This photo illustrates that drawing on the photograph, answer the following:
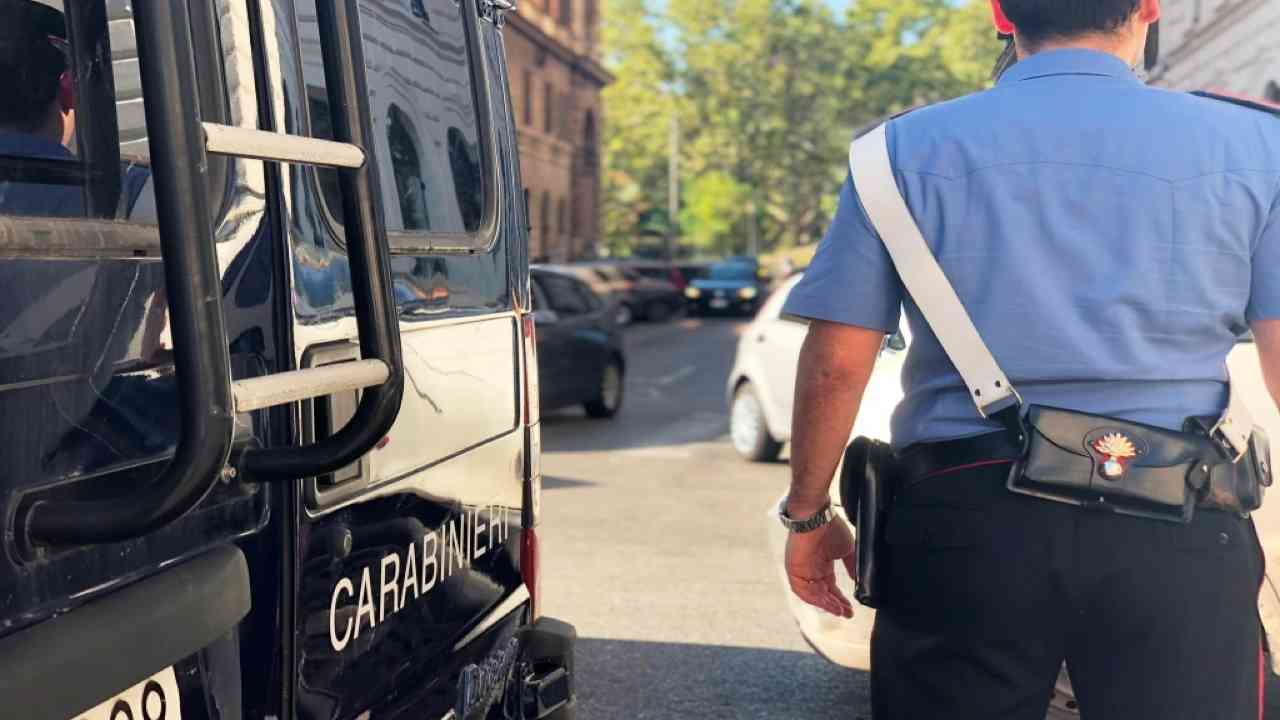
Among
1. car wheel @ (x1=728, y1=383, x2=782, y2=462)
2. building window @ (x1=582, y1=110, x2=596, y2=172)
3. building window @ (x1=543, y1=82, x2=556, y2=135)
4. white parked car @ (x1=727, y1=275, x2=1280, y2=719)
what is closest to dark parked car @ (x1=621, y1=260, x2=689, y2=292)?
building window @ (x1=543, y1=82, x2=556, y2=135)

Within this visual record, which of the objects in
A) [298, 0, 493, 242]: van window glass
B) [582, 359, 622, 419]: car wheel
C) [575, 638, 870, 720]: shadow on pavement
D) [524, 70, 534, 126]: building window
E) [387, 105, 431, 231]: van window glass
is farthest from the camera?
[524, 70, 534, 126]: building window

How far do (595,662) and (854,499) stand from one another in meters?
3.05

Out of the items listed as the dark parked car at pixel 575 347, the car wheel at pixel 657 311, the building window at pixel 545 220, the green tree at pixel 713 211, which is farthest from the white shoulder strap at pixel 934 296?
the green tree at pixel 713 211

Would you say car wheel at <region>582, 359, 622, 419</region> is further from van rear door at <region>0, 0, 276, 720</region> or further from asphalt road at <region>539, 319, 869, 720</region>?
van rear door at <region>0, 0, 276, 720</region>

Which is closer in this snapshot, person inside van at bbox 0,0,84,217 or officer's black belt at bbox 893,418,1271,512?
person inside van at bbox 0,0,84,217

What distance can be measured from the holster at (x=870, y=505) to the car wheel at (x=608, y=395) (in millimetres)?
11018

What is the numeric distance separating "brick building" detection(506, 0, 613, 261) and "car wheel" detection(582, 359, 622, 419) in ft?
90.0

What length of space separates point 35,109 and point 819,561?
4.35 ft

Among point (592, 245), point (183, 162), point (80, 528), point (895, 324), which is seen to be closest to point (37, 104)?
point (183, 162)

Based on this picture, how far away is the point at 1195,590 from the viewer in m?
2.05

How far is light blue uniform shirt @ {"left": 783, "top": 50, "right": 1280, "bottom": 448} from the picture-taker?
2.12 meters

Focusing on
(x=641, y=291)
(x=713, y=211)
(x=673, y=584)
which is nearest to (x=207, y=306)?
(x=673, y=584)

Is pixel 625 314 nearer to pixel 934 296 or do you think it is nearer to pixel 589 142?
pixel 589 142

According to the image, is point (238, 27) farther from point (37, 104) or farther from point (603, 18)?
point (603, 18)
